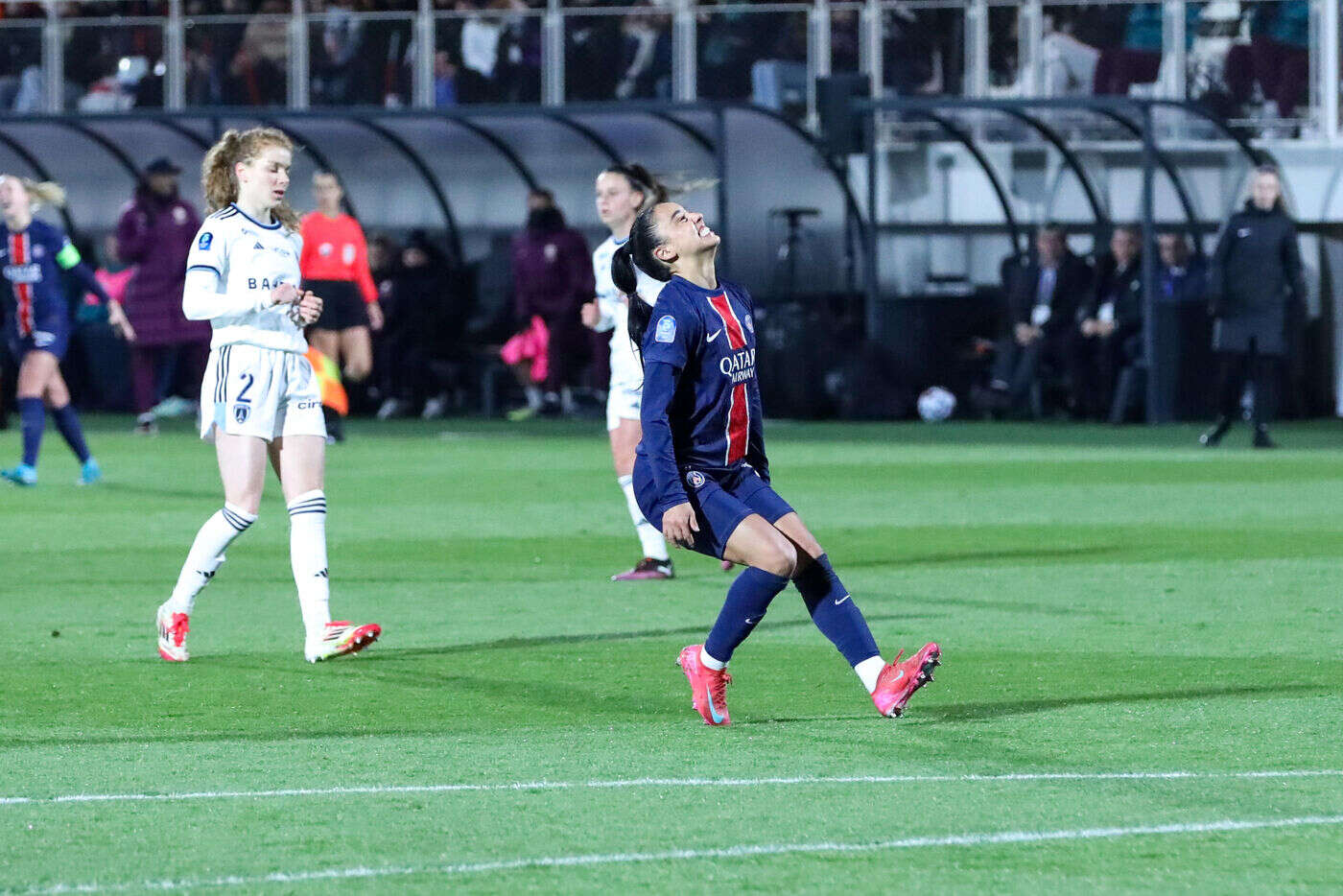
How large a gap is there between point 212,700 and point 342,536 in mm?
5525

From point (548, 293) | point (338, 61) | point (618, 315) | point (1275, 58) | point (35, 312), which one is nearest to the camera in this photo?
point (618, 315)

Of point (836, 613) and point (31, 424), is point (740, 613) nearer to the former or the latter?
point (836, 613)

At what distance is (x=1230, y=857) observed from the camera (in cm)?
533

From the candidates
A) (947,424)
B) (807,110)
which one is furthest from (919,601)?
(807,110)

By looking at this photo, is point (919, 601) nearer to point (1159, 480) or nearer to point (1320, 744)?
point (1320, 744)

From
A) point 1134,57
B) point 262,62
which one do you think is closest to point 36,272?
point 262,62

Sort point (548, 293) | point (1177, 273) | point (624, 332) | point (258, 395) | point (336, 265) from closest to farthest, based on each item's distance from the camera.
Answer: point (258, 395)
point (624, 332)
point (336, 265)
point (1177, 273)
point (548, 293)

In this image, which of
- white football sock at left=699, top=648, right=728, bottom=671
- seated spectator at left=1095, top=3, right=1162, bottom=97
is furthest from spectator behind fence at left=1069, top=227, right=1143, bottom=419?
white football sock at left=699, top=648, right=728, bottom=671

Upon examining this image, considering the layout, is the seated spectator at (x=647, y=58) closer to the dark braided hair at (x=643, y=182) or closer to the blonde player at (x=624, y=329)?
the blonde player at (x=624, y=329)

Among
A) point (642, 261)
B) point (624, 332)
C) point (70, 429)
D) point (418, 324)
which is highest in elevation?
point (642, 261)

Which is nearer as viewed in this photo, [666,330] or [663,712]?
[666,330]

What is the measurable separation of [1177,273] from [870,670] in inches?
667

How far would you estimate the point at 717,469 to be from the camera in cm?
727

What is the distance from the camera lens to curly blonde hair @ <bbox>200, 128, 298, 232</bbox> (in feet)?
28.7
